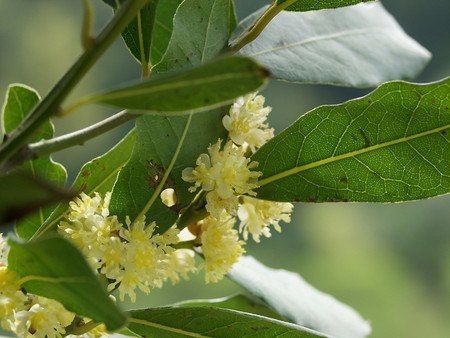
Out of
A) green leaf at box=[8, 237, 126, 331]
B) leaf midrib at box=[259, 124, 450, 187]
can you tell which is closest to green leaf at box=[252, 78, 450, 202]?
leaf midrib at box=[259, 124, 450, 187]

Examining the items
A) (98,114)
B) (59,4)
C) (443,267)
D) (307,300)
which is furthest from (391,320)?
(307,300)

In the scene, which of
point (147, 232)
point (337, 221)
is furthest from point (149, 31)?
point (337, 221)

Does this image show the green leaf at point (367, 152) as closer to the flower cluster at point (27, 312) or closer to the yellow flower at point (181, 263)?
the yellow flower at point (181, 263)

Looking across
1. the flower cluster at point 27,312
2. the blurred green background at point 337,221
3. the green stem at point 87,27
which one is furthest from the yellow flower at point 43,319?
the blurred green background at point 337,221

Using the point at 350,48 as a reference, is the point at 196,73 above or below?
above

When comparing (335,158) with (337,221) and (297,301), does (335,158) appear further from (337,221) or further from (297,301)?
(337,221)

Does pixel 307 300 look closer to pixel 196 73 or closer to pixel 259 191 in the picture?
pixel 259 191
